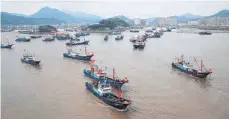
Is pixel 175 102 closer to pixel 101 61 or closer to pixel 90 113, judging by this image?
pixel 90 113

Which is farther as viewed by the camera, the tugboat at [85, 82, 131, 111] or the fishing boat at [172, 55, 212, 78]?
the fishing boat at [172, 55, 212, 78]

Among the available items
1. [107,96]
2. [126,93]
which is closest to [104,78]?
[126,93]

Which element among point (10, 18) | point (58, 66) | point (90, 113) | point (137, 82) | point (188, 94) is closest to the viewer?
point (90, 113)

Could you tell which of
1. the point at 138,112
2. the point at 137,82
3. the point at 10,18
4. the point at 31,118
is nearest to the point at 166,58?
the point at 137,82

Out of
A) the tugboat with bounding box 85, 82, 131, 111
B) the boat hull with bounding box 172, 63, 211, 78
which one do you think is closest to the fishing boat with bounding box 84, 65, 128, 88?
the tugboat with bounding box 85, 82, 131, 111

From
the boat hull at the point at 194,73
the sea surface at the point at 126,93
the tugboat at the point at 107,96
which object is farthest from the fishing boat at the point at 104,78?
the boat hull at the point at 194,73

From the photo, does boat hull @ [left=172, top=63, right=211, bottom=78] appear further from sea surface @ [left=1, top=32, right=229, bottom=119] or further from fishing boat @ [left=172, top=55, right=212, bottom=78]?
sea surface @ [left=1, top=32, right=229, bottom=119]

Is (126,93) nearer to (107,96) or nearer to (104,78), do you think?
(107,96)

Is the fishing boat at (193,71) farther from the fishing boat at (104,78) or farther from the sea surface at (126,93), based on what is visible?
the fishing boat at (104,78)

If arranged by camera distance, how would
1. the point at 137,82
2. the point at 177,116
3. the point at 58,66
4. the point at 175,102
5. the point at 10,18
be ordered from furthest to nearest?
the point at 10,18 < the point at 58,66 < the point at 137,82 < the point at 175,102 < the point at 177,116
